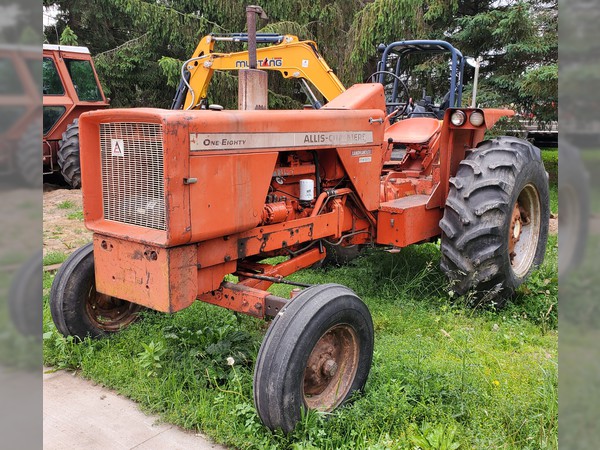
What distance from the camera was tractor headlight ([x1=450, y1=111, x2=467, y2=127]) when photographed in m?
4.79

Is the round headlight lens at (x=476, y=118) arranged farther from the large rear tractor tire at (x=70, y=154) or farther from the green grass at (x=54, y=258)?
the large rear tractor tire at (x=70, y=154)

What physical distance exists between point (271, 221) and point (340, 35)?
10.2m

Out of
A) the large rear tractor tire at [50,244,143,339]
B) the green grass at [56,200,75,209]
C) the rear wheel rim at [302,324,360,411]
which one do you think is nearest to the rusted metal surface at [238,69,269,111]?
the large rear tractor tire at [50,244,143,339]

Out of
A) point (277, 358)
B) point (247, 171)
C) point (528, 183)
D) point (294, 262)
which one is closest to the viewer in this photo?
point (277, 358)

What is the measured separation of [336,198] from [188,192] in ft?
4.63

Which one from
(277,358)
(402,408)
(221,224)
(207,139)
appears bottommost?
(402,408)

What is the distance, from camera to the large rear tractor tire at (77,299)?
388 cm

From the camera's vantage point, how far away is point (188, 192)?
2.98 meters

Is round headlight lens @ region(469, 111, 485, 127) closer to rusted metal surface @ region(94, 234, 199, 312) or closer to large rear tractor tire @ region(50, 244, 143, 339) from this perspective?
rusted metal surface @ region(94, 234, 199, 312)

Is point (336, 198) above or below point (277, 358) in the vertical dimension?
above

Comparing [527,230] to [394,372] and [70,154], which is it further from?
[70,154]

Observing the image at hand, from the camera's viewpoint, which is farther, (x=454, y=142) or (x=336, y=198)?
(x=454, y=142)

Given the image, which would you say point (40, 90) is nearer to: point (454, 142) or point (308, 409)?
point (308, 409)

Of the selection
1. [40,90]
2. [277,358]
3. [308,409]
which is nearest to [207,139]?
[277,358]
